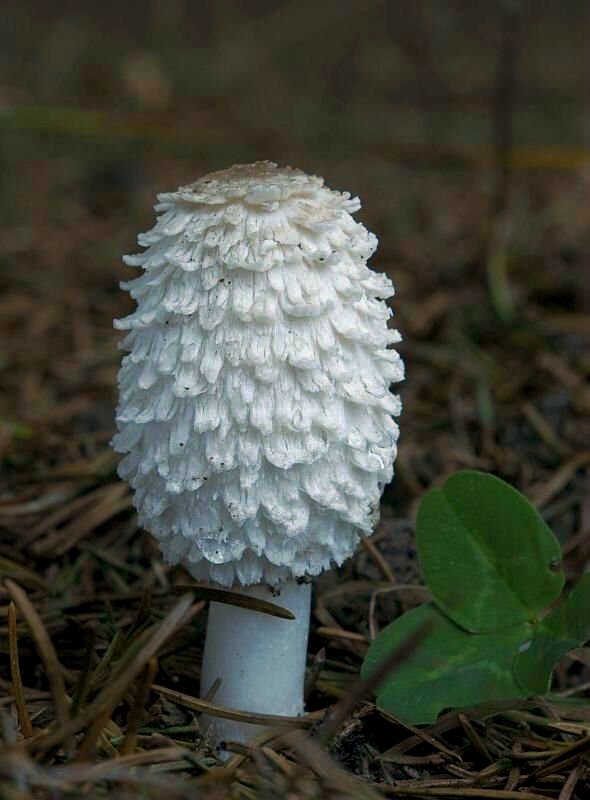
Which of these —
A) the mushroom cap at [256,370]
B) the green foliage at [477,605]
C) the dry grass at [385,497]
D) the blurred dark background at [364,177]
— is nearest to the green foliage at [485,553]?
the green foliage at [477,605]

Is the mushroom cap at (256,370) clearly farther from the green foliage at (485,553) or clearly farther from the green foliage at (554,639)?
the green foliage at (554,639)

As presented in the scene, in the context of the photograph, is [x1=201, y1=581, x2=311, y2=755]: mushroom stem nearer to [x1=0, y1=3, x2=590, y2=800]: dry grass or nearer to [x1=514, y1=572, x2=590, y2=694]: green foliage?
[x1=0, y1=3, x2=590, y2=800]: dry grass

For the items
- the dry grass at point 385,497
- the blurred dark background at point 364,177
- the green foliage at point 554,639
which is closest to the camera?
the dry grass at point 385,497

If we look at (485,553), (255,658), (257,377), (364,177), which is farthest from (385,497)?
(364,177)

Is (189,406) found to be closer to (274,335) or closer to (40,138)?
(274,335)

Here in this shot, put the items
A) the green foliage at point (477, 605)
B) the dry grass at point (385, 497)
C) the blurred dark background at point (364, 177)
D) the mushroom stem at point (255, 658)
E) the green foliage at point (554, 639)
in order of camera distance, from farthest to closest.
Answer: the blurred dark background at point (364, 177) → the mushroom stem at point (255, 658) → the green foliage at point (477, 605) → the green foliage at point (554, 639) → the dry grass at point (385, 497)

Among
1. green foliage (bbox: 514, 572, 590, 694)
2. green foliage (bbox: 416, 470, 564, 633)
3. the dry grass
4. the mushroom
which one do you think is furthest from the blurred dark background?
the mushroom
